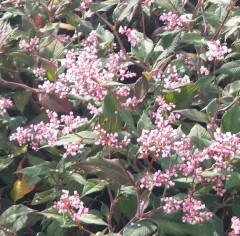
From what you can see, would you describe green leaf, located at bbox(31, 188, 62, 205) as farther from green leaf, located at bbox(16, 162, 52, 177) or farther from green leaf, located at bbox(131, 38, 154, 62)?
green leaf, located at bbox(131, 38, 154, 62)

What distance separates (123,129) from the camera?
1.67 metres

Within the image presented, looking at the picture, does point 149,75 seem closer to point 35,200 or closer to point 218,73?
point 218,73

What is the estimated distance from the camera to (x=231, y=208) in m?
1.61

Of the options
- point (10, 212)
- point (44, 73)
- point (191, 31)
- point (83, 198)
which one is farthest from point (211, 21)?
point (10, 212)

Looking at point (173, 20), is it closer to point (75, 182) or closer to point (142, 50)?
point (142, 50)

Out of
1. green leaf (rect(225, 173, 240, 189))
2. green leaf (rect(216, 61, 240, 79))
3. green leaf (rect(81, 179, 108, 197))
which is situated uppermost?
green leaf (rect(216, 61, 240, 79))

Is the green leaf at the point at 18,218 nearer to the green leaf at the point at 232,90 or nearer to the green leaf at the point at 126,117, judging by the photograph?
the green leaf at the point at 126,117

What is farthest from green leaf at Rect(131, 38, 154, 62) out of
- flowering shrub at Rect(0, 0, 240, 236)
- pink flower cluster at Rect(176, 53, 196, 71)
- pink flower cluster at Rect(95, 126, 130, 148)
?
pink flower cluster at Rect(95, 126, 130, 148)

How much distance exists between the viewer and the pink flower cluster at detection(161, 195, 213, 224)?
1404mm

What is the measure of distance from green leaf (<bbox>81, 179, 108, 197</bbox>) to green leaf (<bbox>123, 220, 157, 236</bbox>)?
0.14 m

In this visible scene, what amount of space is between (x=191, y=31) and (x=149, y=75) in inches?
13.5

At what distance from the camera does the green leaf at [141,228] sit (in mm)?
1488

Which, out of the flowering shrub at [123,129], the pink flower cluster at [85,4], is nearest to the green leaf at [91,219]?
the flowering shrub at [123,129]

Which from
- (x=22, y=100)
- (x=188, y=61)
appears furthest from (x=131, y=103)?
(x=22, y=100)
